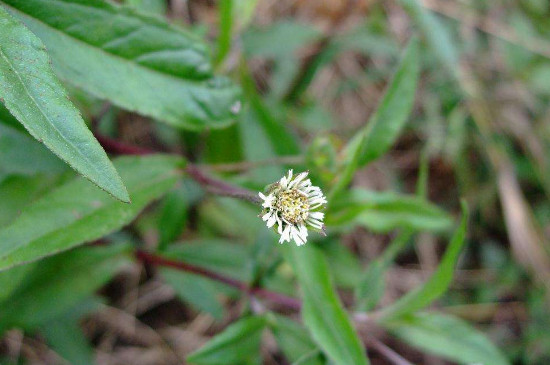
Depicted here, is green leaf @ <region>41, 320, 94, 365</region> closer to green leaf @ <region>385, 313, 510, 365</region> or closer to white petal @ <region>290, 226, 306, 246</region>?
green leaf @ <region>385, 313, 510, 365</region>

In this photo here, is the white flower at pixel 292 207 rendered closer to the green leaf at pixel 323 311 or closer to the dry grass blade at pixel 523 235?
the green leaf at pixel 323 311

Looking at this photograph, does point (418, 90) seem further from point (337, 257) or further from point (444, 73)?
point (337, 257)

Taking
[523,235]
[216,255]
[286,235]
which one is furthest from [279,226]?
[523,235]

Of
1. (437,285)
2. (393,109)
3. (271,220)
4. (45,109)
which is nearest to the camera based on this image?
(45,109)

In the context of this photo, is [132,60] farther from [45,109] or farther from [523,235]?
[523,235]

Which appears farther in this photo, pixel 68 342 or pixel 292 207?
pixel 68 342

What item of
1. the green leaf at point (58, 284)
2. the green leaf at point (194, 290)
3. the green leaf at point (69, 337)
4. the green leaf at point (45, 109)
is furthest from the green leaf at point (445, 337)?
the green leaf at point (45, 109)

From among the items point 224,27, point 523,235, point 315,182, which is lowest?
point 315,182
